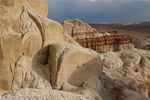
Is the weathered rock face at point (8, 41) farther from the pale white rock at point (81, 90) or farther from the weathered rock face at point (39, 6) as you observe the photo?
the pale white rock at point (81, 90)

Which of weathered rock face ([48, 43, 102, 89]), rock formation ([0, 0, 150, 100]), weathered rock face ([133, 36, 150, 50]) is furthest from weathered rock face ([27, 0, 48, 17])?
weathered rock face ([133, 36, 150, 50])

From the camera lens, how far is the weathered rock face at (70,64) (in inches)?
220

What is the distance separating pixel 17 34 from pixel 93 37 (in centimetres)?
1899

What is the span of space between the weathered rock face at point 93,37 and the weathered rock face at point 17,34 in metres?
15.9

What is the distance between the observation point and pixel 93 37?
23.9 m

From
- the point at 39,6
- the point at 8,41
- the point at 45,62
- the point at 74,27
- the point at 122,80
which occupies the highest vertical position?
the point at 74,27

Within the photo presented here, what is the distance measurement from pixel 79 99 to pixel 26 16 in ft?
12.2

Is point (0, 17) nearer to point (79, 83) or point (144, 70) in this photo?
point (79, 83)

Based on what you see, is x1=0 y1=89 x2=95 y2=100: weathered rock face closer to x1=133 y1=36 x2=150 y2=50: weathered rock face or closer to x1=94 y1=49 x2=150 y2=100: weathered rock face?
x1=94 y1=49 x2=150 y2=100: weathered rock face

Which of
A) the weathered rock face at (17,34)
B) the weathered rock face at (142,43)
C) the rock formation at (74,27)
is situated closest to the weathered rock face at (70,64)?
the weathered rock face at (17,34)

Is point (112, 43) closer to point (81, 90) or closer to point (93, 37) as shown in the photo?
point (93, 37)

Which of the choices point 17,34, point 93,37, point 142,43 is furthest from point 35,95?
point 142,43

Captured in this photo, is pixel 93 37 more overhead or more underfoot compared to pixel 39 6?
more underfoot

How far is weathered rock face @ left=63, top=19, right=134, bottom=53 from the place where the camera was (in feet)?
75.2
